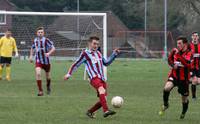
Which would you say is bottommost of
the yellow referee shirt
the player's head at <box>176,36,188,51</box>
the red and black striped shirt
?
the red and black striped shirt

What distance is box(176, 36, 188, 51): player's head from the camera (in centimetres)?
1387

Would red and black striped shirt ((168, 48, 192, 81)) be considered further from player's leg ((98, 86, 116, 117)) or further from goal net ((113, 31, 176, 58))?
goal net ((113, 31, 176, 58))

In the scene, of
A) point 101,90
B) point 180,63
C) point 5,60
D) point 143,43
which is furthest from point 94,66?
point 143,43

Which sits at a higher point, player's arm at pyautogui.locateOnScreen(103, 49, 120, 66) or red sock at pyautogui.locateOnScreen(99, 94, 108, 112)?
player's arm at pyautogui.locateOnScreen(103, 49, 120, 66)

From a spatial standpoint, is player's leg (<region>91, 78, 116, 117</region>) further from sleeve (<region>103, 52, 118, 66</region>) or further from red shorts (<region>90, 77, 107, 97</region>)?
sleeve (<region>103, 52, 118, 66</region>)

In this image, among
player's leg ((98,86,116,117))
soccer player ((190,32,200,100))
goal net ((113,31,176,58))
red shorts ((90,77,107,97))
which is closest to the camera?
player's leg ((98,86,116,117))

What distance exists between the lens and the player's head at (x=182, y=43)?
13.9 m

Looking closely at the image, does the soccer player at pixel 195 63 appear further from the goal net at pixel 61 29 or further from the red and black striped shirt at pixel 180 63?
the goal net at pixel 61 29

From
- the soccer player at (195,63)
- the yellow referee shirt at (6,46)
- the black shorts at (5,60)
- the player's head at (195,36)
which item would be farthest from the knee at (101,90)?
the black shorts at (5,60)

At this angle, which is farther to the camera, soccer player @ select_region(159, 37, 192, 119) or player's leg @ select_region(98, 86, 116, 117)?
soccer player @ select_region(159, 37, 192, 119)

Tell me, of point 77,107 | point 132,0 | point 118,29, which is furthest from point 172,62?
point 132,0

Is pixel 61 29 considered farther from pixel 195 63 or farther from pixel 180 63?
pixel 180 63

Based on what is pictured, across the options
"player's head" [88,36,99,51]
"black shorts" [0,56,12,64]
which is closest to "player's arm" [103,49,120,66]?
"player's head" [88,36,99,51]

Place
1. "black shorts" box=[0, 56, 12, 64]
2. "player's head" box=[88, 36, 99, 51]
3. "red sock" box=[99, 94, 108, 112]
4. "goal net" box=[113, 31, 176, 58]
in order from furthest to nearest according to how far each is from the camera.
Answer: "goal net" box=[113, 31, 176, 58] < "black shorts" box=[0, 56, 12, 64] < "player's head" box=[88, 36, 99, 51] < "red sock" box=[99, 94, 108, 112]
